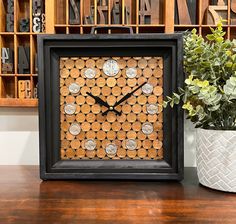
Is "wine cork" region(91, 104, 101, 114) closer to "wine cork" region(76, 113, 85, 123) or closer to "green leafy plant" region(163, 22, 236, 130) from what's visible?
"wine cork" region(76, 113, 85, 123)

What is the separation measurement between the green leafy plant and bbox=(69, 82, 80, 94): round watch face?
0.96 ft

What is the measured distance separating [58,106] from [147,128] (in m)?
0.30

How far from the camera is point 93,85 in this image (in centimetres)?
98

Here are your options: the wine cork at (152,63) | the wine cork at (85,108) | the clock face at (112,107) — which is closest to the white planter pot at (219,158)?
the clock face at (112,107)

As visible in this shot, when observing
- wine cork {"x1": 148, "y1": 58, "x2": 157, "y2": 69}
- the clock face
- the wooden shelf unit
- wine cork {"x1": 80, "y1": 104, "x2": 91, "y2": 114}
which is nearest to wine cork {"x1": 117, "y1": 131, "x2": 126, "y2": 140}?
the clock face

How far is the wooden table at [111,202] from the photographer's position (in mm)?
671

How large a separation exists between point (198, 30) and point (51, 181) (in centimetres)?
77

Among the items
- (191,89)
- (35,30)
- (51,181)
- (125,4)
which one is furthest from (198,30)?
(51,181)

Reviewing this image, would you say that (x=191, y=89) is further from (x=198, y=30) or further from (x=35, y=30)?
(x=35, y=30)

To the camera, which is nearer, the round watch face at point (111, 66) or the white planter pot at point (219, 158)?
the white planter pot at point (219, 158)

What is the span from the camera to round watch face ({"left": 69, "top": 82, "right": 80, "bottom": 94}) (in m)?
0.98

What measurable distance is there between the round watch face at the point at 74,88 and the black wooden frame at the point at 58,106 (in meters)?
0.05

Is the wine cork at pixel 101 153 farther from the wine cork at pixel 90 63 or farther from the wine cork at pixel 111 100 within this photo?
the wine cork at pixel 90 63

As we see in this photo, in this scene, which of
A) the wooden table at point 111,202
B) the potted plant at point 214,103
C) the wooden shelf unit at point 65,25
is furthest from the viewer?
the wooden shelf unit at point 65,25
